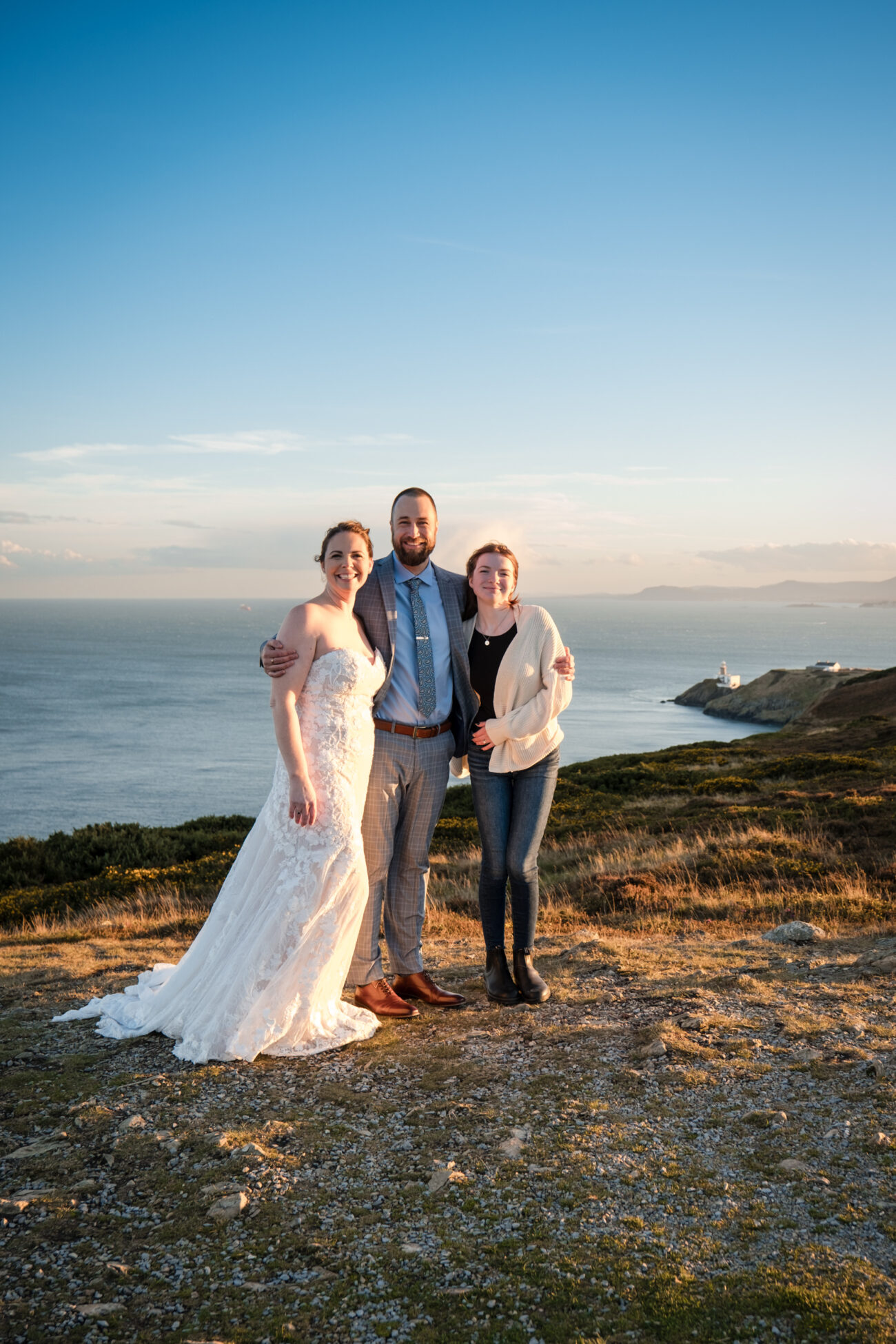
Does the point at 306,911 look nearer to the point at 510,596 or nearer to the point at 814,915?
the point at 510,596

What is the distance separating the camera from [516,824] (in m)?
5.34

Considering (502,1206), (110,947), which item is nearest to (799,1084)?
(502,1206)

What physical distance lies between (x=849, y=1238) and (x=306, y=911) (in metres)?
2.82

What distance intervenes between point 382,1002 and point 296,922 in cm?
90

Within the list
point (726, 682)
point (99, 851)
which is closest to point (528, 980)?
point (99, 851)

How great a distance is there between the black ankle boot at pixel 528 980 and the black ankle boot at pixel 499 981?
0.05 meters

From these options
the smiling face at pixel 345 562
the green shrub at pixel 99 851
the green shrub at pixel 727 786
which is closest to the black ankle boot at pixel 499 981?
the smiling face at pixel 345 562

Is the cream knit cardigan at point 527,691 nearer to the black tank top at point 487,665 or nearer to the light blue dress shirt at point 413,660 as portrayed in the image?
the black tank top at point 487,665

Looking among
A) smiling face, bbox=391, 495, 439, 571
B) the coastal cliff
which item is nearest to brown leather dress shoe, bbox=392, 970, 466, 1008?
smiling face, bbox=391, 495, 439, 571

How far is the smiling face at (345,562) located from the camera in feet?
16.5

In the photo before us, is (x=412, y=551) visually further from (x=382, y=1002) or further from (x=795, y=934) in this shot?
(x=795, y=934)

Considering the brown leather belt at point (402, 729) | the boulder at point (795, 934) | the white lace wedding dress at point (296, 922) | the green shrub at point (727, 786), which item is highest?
the brown leather belt at point (402, 729)

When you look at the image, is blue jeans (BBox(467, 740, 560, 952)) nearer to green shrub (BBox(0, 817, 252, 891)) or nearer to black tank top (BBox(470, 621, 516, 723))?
black tank top (BBox(470, 621, 516, 723))

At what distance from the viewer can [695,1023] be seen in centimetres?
489
